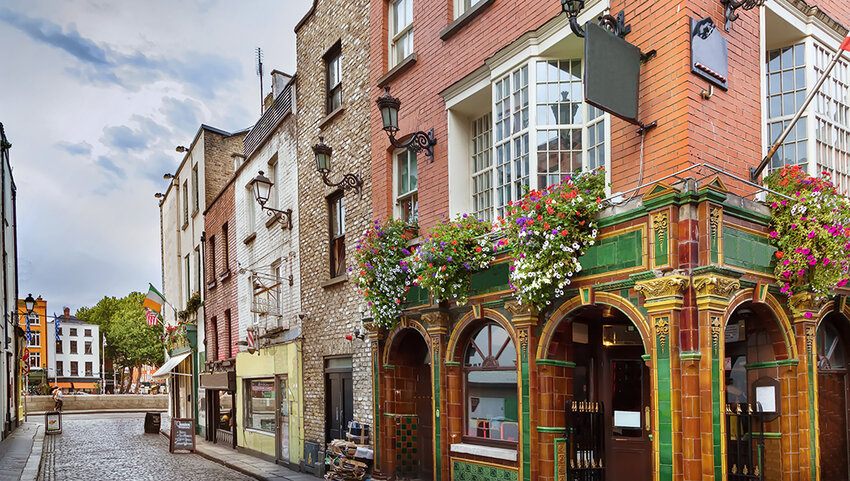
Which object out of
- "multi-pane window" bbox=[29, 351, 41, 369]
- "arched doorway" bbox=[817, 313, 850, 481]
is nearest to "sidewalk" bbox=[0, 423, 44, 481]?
"arched doorway" bbox=[817, 313, 850, 481]

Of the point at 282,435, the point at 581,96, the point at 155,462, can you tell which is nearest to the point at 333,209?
the point at 282,435

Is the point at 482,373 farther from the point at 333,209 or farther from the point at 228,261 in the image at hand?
the point at 228,261

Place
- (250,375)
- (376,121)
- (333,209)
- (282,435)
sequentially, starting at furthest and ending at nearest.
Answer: (250,375)
(282,435)
(333,209)
(376,121)

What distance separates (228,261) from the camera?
23.3m

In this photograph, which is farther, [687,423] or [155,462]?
[155,462]

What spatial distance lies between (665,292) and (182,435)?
1762 cm

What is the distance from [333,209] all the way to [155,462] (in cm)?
874

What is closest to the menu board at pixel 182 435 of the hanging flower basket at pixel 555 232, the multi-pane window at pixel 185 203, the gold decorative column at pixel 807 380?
the multi-pane window at pixel 185 203

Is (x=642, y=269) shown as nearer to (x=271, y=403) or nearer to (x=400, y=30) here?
(x=400, y=30)

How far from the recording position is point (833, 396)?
8.62 metres

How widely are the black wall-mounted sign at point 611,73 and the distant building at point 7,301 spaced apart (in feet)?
75.3

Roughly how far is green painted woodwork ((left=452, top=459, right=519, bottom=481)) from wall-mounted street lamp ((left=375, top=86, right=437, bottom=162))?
4.82 metres

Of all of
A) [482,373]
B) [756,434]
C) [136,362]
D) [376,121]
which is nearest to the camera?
[756,434]

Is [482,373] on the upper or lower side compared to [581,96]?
lower
